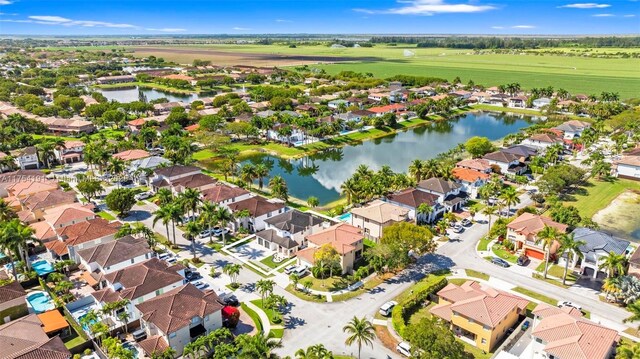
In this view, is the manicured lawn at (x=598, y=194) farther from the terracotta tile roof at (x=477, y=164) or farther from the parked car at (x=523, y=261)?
the parked car at (x=523, y=261)

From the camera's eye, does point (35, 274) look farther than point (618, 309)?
Yes

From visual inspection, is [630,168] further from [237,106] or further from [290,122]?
[237,106]

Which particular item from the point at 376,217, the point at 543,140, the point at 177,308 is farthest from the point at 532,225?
the point at 543,140

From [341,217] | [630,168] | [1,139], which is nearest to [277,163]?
[341,217]

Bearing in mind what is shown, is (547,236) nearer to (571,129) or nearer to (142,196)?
(142,196)

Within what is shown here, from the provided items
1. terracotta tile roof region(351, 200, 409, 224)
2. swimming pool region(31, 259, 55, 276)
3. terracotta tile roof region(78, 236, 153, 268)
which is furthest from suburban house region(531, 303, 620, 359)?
swimming pool region(31, 259, 55, 276)
